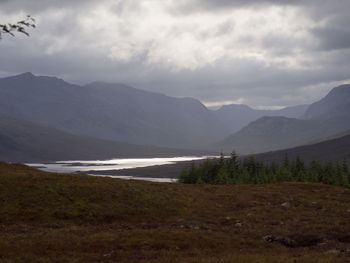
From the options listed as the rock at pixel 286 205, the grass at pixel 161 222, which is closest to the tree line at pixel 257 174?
the grass at pixel 161 222

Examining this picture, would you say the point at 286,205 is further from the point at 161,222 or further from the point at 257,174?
the point at 257,174

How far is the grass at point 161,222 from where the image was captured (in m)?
23.1

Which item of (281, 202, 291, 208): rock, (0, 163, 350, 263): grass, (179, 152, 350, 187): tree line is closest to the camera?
(0, 163, 350, 263): grass

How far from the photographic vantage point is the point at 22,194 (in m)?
37.7

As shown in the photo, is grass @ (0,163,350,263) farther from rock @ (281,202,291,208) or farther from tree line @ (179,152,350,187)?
tree line @ (179,152,350,187)

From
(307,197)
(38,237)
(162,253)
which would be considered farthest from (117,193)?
(307,197)

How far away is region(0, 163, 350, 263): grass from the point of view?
23.1 m

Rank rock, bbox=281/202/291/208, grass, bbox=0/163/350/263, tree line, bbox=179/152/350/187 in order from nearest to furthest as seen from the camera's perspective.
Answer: grass, bbox=0/163/350/263, rock, bbox=281/202/291/208, tree line, bbox=179/152/350/187

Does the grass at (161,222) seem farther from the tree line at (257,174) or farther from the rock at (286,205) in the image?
the tree line at (257,174)

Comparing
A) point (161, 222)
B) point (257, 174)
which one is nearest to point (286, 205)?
point (161, 222)

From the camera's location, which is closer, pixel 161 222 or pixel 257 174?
pixel 161 222

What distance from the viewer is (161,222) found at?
113ft

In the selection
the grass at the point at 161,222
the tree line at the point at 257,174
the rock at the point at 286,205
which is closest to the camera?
the grass at the point at 161,222

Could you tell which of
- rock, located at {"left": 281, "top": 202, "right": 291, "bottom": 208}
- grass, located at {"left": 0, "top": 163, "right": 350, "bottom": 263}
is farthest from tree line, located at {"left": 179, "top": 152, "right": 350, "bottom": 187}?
rock, located at {"left": 281, "top": 202, "right": 291, "bottom": 208}
